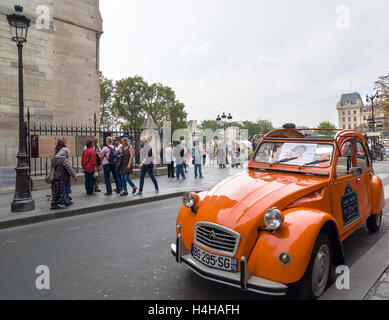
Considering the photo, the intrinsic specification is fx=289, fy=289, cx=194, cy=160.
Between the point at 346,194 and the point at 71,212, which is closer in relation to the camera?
the point at 346,194

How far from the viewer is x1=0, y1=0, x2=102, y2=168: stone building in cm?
1301

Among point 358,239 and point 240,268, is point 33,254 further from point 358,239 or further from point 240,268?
point 358,239

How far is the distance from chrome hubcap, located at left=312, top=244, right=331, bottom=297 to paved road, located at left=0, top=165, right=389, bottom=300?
1.89 ft

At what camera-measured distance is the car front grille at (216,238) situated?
8.89 feet

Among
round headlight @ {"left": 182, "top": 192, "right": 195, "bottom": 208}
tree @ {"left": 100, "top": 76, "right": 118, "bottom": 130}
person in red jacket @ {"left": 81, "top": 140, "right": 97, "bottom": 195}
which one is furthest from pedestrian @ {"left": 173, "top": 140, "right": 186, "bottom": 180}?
tree @ {"left": 100, "top": 76, "right": 118, "bottom": 130}

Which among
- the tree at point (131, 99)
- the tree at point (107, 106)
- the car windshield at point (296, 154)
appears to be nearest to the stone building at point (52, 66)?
the car windshield at point (296, 154)

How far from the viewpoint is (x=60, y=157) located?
7312 millimetres

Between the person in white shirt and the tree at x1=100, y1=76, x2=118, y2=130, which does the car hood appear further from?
the tree at x1=100, y1=76, x2=118, y2=130

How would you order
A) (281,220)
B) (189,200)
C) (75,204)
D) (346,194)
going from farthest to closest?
(75,204) → (346,194) → (189,200) → (281,220)

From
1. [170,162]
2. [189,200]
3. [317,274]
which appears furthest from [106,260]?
[170,162]

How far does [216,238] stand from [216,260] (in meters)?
0.20

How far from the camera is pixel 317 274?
285 centimetres

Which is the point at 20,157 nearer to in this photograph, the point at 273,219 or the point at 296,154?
the point at 296,154
